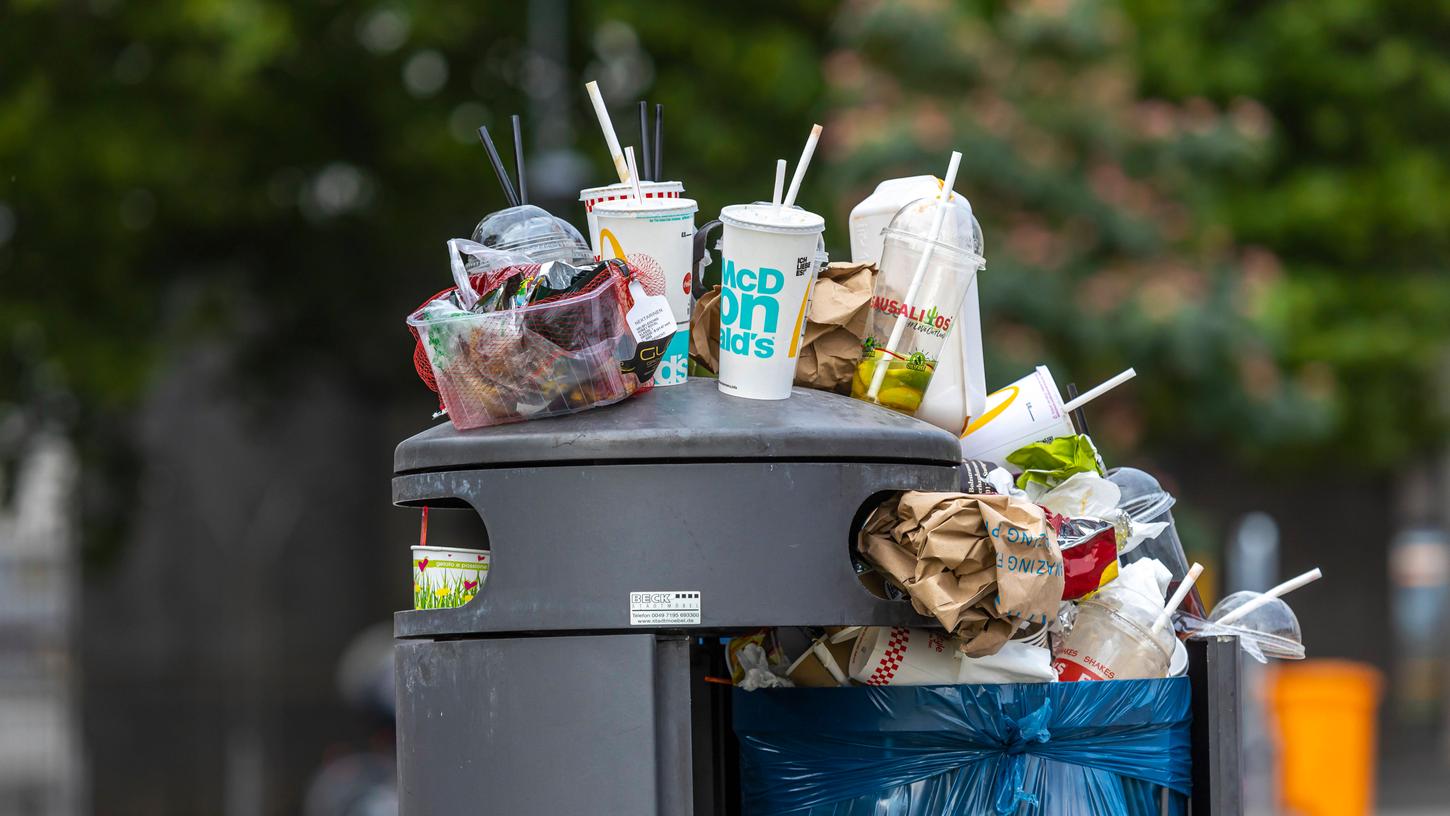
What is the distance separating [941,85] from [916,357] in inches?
326

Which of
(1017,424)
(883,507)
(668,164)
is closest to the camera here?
(883,507)

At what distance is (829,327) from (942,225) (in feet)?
0.87

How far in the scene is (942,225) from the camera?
311 centimetres

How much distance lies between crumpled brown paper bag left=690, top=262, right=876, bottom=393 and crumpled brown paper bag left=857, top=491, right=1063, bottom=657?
40 centimetres

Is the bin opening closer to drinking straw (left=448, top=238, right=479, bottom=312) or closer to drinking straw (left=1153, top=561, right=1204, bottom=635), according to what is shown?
drinking straw (left=1153, top=561, right=1204, bottom=635)

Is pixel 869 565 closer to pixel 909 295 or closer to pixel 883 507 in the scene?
pixel 883 507

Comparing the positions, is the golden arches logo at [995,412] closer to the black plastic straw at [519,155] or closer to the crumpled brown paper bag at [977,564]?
the crumpled brown paper bag at [977,564]

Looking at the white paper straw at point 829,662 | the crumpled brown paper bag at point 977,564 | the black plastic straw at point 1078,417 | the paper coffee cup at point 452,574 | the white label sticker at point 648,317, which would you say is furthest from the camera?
the black plastic straw at point 1078,417

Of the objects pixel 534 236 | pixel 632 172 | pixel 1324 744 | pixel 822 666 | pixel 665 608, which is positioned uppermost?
pixel 632 172

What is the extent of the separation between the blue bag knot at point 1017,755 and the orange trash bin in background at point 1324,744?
11.2 metres

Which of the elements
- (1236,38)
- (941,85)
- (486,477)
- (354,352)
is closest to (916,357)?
(486,477)

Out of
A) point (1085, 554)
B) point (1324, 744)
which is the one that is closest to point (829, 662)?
point (1085, 554)

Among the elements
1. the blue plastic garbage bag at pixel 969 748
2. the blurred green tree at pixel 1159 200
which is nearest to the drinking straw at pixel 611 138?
the blue plastic garbage bag at pixel 969 748

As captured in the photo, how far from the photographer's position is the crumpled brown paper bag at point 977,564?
2670 millimetres
